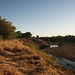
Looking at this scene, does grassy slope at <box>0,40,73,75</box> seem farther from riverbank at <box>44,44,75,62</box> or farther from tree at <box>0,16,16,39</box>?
tree at <box>0,16,16,39</box>

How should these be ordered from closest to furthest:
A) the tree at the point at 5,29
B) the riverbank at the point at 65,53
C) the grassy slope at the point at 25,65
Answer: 1. the grassy slope at the point at 25,65
2. the riverbank at the point at 65,53
3. the tree at the point at 5,29

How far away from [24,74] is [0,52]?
3229 mm

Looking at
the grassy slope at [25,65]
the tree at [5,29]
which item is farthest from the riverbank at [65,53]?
the tree at [5,29]

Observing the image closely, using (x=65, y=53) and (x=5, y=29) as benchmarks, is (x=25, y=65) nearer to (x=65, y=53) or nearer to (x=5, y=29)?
(x=65, y=53)

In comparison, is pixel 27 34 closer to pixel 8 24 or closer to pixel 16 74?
pixel 8 24

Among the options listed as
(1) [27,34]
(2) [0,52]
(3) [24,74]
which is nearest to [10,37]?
(2) [0,52]

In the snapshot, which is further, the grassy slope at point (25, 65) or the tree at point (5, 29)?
the tree at point (5, 29)

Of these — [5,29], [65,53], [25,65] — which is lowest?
[65,53]

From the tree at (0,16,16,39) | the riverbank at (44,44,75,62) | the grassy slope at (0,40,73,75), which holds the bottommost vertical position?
the riverbank at (44,44,75,62)

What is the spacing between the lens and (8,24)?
12.9 meters

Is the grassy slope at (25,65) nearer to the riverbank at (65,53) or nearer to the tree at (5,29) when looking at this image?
the riverbank at (65,53)

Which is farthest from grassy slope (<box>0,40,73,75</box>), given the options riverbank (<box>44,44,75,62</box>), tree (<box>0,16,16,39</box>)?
tree (<box>0,16,16,39</box>)

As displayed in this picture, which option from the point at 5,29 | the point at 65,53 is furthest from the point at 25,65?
the point at 5,29

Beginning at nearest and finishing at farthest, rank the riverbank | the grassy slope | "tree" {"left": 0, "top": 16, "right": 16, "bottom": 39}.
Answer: the grassy slope, the riverbank, "tree" {"left": 0, "top": 16, "right": 16, "bottom": 39}
